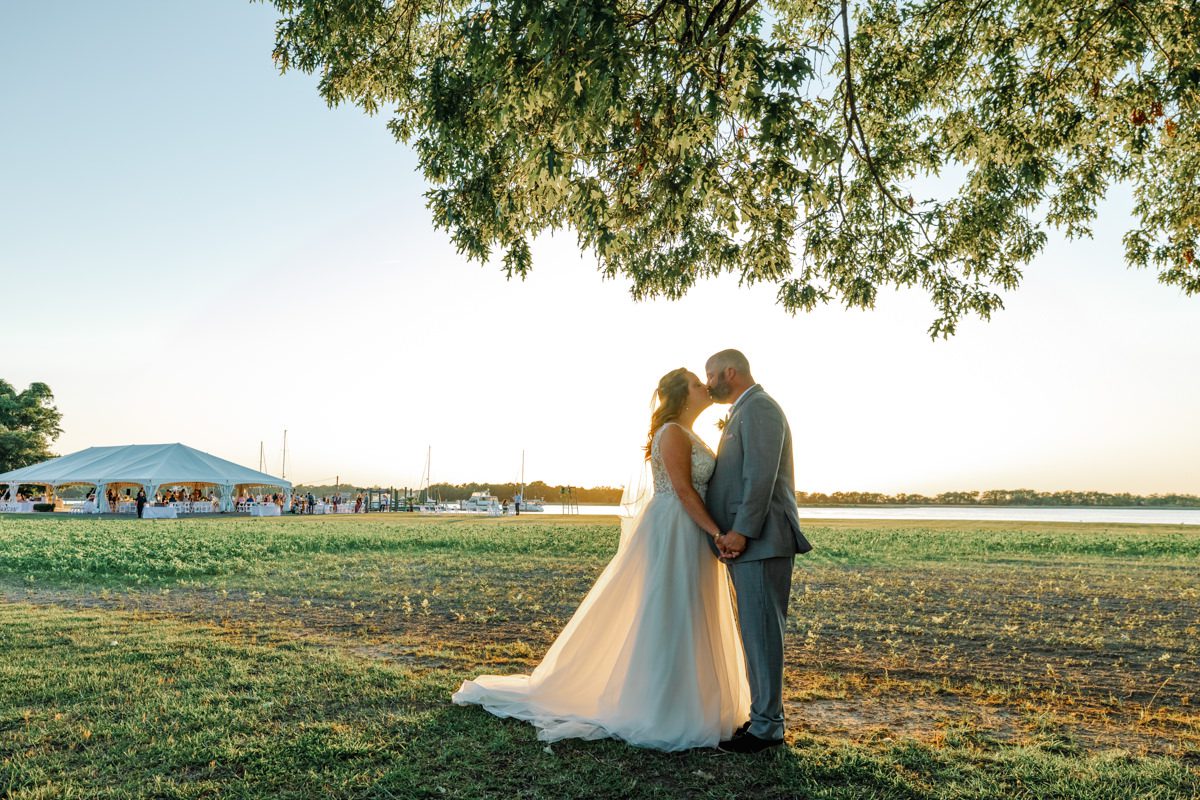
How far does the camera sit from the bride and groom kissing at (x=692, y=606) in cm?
471

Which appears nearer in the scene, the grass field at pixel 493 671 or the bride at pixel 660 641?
the grass field at pixel 493 671

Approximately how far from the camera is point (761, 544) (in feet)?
15.6

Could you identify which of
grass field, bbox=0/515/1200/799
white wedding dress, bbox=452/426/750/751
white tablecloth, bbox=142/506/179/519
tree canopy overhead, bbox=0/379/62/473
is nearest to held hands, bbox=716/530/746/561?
white wedding dress, bbox=452/426/750/751

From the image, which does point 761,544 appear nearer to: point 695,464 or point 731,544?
point 731,544

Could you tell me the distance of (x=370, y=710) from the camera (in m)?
5.23

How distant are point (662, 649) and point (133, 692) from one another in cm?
391

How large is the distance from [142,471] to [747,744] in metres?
51.8

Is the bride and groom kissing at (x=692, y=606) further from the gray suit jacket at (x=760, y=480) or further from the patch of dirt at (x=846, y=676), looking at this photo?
the patch of dirt at (x=846, y=676)

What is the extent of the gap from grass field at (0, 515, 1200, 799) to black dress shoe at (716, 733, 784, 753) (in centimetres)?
12

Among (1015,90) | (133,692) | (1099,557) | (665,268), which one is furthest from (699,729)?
(1099,557)

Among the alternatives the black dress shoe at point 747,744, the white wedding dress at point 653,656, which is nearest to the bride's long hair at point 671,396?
the white wedding dress at point 653,656

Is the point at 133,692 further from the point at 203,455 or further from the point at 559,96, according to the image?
the point at 203,455

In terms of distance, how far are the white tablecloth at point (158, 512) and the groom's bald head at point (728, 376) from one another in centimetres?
4558

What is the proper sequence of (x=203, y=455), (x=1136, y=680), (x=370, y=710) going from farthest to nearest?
(x=203, y=455) → (x=1136, y=680) → (x=370, y=710)
